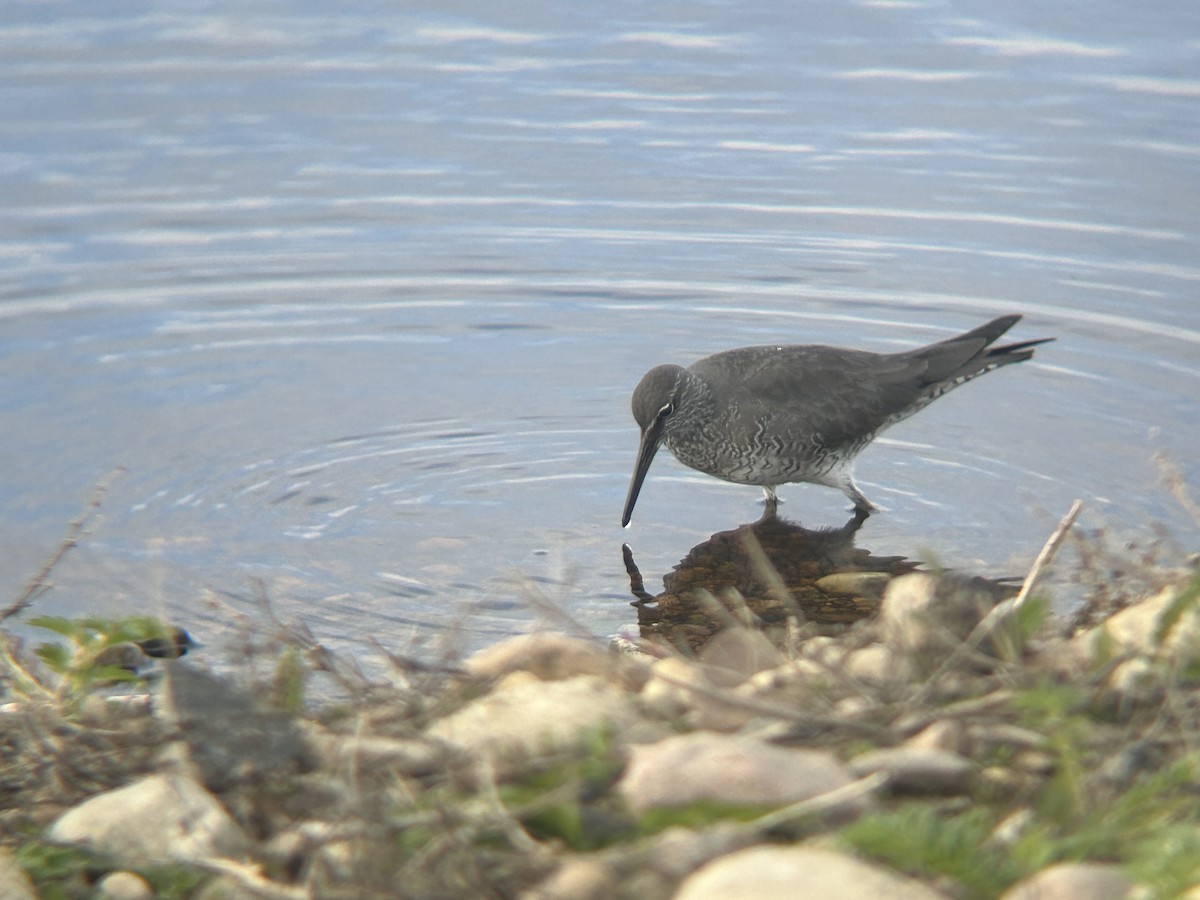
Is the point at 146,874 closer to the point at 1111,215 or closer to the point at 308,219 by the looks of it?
the point at 308,219

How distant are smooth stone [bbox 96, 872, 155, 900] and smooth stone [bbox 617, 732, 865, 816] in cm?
130

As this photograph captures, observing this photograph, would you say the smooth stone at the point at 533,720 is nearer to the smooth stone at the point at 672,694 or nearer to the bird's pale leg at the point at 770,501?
the smooth stone at the point at 672,694

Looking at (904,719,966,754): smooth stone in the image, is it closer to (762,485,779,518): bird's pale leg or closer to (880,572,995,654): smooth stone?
(880,572,995,654): smooth stone

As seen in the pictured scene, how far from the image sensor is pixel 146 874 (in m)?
4.02

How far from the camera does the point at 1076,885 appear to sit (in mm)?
3129

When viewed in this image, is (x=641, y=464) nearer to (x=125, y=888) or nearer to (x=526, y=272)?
(x=526, y=272)

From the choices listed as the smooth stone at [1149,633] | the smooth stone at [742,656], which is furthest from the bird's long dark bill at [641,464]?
the smooth stone at [1149,633]

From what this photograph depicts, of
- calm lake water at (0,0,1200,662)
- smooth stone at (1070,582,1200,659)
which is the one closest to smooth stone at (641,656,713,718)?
smooth stone at (1070,582,1200,659)

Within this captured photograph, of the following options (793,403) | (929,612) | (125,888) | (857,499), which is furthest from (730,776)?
(793,403)

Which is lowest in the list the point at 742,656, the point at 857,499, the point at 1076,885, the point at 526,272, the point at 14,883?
the point at 857,499

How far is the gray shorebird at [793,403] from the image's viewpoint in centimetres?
877

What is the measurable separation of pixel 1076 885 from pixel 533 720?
1.37 metres

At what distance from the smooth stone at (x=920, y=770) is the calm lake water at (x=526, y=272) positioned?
81.7 inches

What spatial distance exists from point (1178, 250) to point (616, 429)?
5.06 meters
